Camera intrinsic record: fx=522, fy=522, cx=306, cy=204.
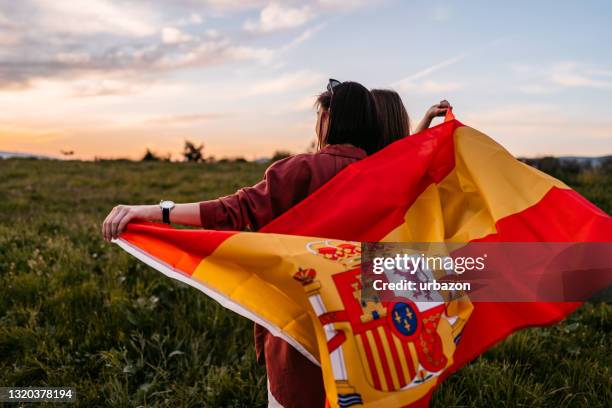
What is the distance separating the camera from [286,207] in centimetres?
255

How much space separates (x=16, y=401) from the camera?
355cm

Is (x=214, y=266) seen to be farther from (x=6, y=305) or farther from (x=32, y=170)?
(x=32, y=170)

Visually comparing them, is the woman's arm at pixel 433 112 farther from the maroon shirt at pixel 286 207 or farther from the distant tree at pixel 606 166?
the distant tree at pixel 606 166

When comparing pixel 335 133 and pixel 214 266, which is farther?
pixel 335 133

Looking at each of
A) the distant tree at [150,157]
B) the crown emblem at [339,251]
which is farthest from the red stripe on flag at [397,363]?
the distant tree at [150,157]

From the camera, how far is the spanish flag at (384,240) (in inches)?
82.0

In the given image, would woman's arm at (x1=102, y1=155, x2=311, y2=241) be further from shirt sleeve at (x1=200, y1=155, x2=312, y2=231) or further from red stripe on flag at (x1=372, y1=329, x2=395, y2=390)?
red stripe on flag at (x1=372, y1=329, x2=395, y2=390)

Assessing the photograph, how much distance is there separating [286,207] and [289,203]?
25 millimetres

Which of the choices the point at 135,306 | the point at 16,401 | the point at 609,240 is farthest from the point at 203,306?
the point at 609,240

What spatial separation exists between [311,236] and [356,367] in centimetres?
66

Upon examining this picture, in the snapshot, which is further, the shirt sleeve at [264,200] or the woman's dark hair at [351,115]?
the woman's dark hair at [351,115]

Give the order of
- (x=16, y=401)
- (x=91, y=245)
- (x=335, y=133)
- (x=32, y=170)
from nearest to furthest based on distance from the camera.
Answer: (x=335, y=133)
(x=16, y=401)
(x=91, y=245)
(x=32, y=170)

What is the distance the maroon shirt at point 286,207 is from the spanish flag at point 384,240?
0.09 metres

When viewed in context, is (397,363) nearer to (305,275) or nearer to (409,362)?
(409,362)
